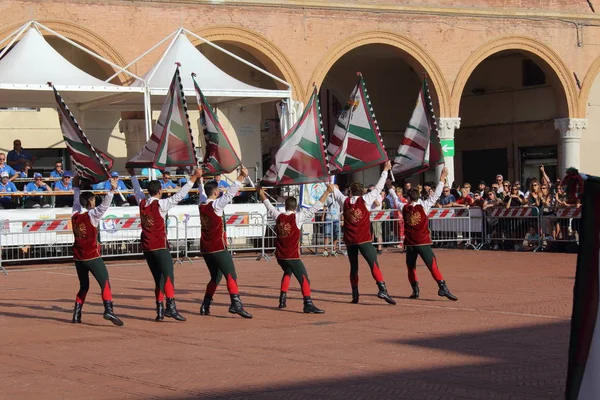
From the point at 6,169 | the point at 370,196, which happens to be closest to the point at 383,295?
the point at 370,196

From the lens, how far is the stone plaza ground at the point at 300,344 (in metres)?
8.44

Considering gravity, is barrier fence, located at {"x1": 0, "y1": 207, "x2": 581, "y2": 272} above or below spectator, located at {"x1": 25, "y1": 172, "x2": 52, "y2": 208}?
below

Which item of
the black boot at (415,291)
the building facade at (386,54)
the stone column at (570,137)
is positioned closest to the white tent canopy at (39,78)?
the building facade at (386,54)

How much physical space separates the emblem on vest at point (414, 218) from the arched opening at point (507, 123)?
18.8 m

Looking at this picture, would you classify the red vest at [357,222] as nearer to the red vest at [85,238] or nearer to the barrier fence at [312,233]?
the red vest at [85,238]

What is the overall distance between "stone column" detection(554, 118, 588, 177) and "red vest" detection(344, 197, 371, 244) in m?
18.4

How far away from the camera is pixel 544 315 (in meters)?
12.5

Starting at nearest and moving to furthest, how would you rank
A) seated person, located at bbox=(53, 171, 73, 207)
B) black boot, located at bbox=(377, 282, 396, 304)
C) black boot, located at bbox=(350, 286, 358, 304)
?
black boot, located at bbox=(377, 282, 396, 304), black boot, located at bbox=(350, 286, 358, 304), seated person, located at bbox=(53, 171, 73, 207)

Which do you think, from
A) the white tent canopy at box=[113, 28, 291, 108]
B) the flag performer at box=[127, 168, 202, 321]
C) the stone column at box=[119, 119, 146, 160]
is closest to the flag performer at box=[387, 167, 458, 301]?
the flag performer at box=[127, 168, 202, 321]

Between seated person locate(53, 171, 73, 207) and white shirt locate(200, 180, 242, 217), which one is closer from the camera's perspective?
white shirt locate(200, 180, 242, 217)

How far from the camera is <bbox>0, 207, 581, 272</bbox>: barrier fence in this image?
21.4 m

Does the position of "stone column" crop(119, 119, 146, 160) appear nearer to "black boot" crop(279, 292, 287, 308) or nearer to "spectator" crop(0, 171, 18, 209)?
"spectator" crop(0, 171, 18, 209)

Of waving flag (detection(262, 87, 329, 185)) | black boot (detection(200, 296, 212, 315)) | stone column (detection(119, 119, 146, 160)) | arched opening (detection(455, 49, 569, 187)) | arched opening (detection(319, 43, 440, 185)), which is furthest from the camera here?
arched opening (detection(319, 43, 440, 185))

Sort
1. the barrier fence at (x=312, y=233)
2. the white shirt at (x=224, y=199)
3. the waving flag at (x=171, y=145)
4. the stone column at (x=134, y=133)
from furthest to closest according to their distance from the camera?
1. the stone column at (x=134, y=133)
2. the barrier fence at (x=312, y=233)
3. the waving flag at (x=171, y=145)
4. the white shirt at (x=224, y=199)
